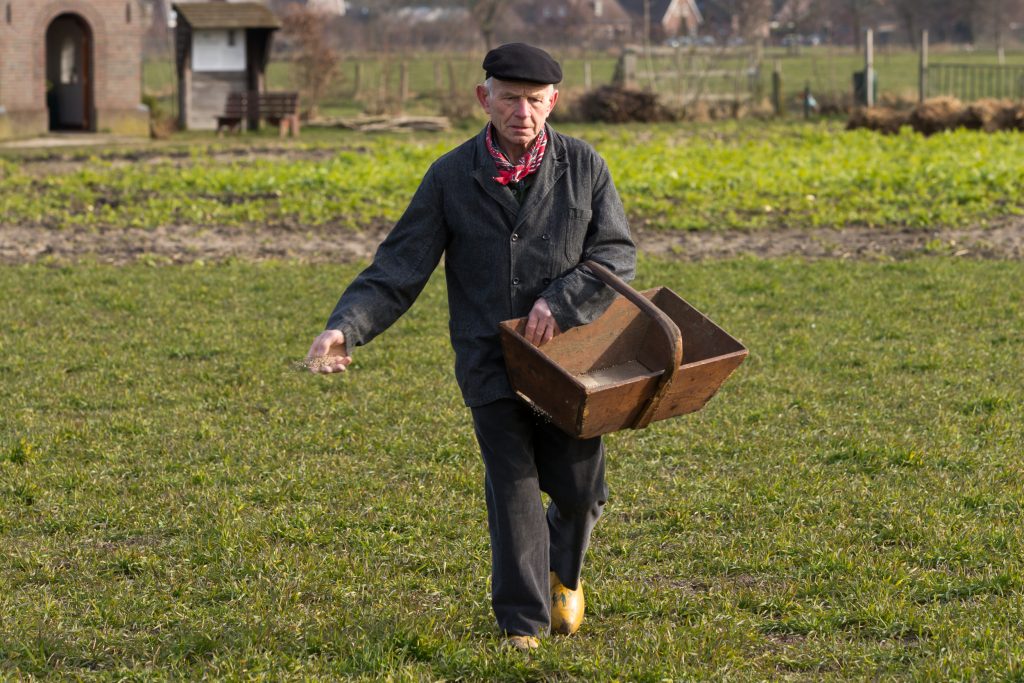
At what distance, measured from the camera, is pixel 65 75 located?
30016 millimetres

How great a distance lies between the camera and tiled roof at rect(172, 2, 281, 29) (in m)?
31.2

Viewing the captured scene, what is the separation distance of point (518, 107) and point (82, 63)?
26.3 meters

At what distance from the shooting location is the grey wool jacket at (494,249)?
427 centimetres

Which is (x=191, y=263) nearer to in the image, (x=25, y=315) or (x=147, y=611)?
(x=25, y=315)

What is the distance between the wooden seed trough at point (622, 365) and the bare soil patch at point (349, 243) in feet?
27.3

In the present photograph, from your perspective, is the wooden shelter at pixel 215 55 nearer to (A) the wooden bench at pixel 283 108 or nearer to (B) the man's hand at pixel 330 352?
(A) the wooden bench at pixel 283 108

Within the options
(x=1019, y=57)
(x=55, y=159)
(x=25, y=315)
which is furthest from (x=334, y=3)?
(x=25, y=315)

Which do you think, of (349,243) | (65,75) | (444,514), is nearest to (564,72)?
(65,75)

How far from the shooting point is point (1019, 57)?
55.2 meters

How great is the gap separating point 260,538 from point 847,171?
12.8 metres

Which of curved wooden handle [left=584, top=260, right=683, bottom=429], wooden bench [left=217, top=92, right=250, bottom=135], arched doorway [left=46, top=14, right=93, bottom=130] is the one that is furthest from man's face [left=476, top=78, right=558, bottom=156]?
arched doorway [left=46, top=14, right=93, bottom=130]

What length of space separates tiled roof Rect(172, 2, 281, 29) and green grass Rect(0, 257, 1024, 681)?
2246 centimetres

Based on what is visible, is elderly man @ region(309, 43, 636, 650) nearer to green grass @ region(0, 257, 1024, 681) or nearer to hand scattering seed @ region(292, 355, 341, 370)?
hand scattering seed @ region(292, 355, 341, 370)

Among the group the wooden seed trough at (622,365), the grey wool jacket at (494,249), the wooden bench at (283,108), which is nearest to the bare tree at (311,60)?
the wooden bench at (283,108)
